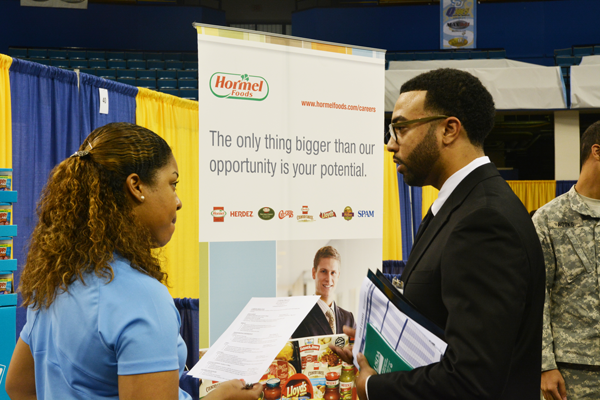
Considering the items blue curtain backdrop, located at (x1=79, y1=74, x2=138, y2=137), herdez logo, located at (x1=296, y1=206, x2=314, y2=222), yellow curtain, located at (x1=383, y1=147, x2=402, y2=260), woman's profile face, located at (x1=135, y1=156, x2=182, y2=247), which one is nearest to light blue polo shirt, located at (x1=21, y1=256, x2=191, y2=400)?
woman's profile face, located at (x1=135, y1=156, x2=182, y2=247)

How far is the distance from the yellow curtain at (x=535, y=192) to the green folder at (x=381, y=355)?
10.4 metres

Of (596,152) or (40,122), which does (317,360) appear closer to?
(596,152)

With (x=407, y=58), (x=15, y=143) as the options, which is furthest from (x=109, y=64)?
(x=15, y=143)

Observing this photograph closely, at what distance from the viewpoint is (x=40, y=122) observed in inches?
124

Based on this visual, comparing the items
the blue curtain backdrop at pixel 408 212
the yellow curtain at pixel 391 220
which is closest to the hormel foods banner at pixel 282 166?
the yellow curtain at pixel 391 220

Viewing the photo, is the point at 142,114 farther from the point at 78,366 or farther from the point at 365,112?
the point at 78,366

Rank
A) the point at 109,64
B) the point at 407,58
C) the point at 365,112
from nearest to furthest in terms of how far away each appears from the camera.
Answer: the point at 365,112 → the point at 109,64 → the point at 407,58

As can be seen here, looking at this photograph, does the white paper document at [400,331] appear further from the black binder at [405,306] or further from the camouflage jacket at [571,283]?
the camouflage jacket at [571,283]

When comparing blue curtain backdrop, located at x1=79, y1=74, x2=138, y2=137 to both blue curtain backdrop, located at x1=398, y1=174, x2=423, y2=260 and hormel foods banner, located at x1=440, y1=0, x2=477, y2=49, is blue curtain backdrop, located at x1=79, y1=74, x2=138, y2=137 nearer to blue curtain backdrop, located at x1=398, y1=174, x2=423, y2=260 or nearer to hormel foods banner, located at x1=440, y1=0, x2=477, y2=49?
blue curtain backdrop, located at x1=398, y1=174, x2=423, y2=260

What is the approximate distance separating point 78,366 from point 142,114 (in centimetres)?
332

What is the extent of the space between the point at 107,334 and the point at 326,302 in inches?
81.8

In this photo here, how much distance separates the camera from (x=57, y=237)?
942mm

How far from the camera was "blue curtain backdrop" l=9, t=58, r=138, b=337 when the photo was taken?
9.75 ft

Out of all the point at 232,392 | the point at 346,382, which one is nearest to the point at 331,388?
the point at 346,382
